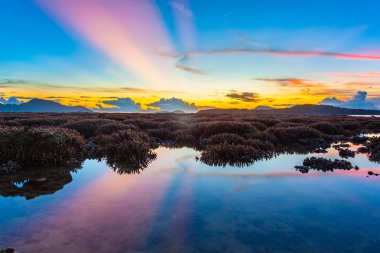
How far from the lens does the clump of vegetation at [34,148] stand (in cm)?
1101

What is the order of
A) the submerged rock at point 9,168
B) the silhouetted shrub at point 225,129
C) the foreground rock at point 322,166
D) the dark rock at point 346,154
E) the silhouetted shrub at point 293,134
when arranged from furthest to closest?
the silhouetted shrub at point 225,129 → the silhouetted shrub at point 293,134 → the dark rock at point 346,154 → the foreground rock at point 322,166 → the submerged rock at point 9,168

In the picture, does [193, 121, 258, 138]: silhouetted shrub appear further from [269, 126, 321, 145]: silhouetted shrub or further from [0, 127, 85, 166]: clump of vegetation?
[0, 127, 85, 166]: clump of vegetation

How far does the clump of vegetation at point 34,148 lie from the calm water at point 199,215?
271cm

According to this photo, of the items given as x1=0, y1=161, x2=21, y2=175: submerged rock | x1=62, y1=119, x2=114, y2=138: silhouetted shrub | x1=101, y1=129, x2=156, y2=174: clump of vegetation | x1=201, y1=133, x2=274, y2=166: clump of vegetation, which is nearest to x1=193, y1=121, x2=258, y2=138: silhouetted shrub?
x1=201, y1=133, x2=274, y2=166: clump of vegetation

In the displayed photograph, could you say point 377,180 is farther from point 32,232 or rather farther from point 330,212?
point 32,232

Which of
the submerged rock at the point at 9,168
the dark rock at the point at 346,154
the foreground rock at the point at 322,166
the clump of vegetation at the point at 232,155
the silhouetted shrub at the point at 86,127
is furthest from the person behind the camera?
the silhouetted shrub at the point at 86,127

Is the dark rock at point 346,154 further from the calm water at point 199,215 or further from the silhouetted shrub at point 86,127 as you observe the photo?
the silhouetted shrub at point 86,127

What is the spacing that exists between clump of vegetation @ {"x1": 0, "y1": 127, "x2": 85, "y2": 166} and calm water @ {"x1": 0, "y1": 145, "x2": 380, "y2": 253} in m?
2.71

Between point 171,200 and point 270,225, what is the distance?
2468 millimetres

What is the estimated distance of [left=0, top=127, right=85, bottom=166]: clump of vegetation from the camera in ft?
36.1

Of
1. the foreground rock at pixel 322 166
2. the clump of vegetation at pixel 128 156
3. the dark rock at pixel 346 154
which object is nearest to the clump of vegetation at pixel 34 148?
the clump of vegetation at pixel 128 156

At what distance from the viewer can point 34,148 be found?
1131 cm

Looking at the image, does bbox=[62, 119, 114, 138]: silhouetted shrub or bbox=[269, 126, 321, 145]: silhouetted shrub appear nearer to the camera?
bbox=[269, 126, 321, 145]: silhouetted shrub

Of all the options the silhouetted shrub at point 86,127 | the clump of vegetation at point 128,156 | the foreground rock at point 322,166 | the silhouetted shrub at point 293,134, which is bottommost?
the silhouetted shrub at point 86,127
